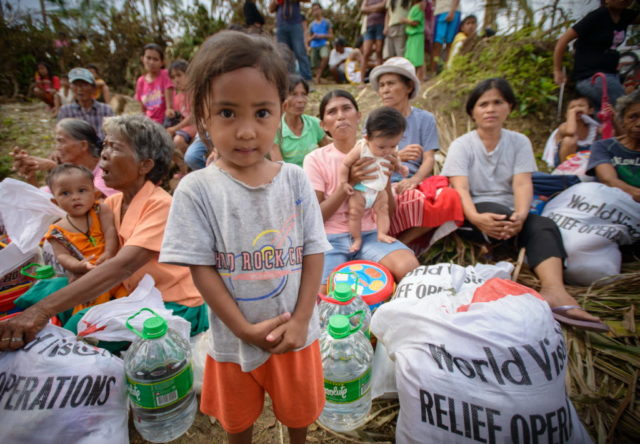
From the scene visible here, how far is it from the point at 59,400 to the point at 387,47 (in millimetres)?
7400

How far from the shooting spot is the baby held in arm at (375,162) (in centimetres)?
228

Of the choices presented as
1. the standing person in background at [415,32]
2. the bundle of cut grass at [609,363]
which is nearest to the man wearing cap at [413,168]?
the bundle of cut grass at [609,363]

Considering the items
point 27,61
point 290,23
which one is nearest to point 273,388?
point 290,23

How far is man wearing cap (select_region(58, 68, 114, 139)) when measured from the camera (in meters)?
4.08

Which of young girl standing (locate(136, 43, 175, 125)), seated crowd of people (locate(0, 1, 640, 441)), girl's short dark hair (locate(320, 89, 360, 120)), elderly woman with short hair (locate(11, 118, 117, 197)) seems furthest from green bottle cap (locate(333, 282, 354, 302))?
young girl standing (locate(136, 43, 175, 125))

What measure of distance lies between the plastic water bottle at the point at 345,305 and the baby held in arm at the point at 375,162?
56 cm

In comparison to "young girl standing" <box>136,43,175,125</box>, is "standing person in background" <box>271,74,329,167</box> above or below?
below

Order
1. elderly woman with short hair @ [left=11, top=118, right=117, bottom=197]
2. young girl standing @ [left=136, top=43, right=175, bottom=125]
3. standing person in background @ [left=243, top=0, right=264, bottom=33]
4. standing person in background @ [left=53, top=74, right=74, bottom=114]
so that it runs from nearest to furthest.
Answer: elderly woman with short hair @ [left=11, top=118, right=117, bottom=197]
young girl standing @ [left=136, top=43, right=175, bottom=125]
standing person in background @ [left=243, top=0, right=264, bottom=33]
standing person in background @ [left=53, top=74, right=74, bottom=114]

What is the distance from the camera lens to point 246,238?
1.07 metres

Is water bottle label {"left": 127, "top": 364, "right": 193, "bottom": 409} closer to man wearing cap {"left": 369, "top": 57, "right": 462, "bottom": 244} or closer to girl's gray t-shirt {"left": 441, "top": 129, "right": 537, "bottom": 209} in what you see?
man wearing cap {"left": 369, "top": 57, "right": 462, "bottom": 244}

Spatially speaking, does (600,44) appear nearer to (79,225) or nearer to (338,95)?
(338,95)

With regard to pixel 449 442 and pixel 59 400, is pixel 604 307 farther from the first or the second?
pixel 59 400

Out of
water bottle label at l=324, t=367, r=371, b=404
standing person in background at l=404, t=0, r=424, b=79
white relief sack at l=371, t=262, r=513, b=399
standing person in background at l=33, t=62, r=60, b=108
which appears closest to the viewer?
water bottle label at l=324, t=367, r=371, b=404

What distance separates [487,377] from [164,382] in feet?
4.82
